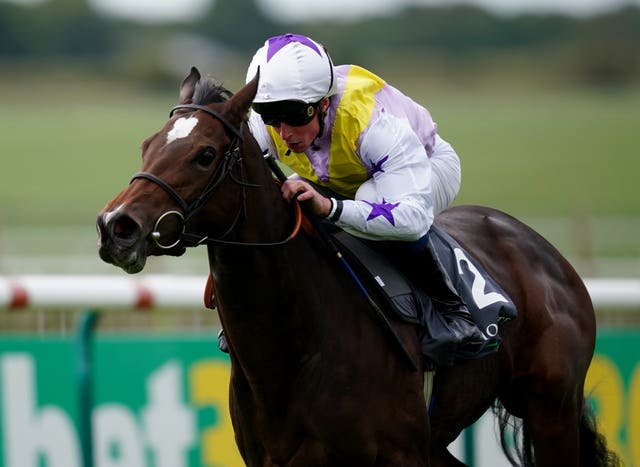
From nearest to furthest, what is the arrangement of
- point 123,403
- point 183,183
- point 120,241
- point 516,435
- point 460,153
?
point 120,241, point 183,183, point 516,435, point 123,403, point 460,153

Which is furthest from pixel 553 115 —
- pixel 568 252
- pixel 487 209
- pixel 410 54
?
pixel 487 209

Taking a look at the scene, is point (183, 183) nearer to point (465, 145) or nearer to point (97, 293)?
point (97, 293)

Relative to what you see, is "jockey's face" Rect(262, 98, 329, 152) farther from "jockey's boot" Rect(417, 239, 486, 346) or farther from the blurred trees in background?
the blurred trees in background

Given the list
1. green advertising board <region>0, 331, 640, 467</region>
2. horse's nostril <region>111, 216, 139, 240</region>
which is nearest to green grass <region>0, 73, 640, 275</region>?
green advertising board <region>0, 331, 640, 467</region>

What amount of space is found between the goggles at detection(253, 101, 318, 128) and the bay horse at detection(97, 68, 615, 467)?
0.11 m

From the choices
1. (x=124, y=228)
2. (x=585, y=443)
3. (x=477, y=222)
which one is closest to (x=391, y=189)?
(x=124, y=228)

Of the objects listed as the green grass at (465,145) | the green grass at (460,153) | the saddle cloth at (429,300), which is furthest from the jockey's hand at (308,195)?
the green grass at (465,145)

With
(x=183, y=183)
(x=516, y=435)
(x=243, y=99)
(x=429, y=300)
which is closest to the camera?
(x=183, y=183)

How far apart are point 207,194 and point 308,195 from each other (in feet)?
1.15

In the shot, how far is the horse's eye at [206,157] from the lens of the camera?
3.32m

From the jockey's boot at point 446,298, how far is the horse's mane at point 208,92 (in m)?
0.86

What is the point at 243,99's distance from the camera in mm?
3418

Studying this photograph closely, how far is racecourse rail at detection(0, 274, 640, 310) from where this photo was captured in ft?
15.2

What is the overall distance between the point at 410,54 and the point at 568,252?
4928 centimetres
